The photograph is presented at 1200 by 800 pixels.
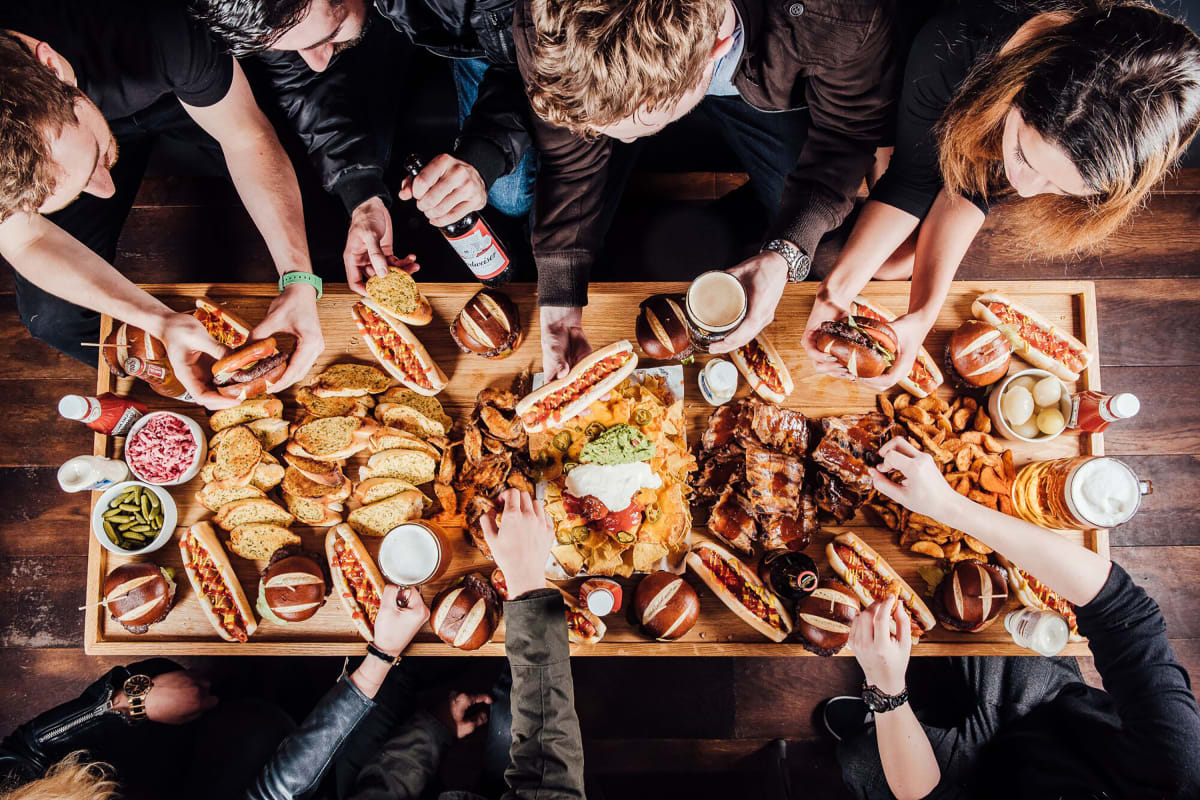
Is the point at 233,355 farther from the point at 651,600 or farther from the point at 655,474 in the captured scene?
the point at 651,600

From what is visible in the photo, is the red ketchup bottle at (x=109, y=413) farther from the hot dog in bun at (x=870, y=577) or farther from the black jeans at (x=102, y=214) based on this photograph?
the hot dog in bun at (x=870, y=577)

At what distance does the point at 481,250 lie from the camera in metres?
2.11

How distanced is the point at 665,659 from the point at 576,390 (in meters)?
1.63

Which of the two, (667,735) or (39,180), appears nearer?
(39,180)

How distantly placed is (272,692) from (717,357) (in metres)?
2.64

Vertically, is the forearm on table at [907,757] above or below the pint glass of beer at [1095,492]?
below

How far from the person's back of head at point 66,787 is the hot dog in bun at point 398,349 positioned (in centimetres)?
154

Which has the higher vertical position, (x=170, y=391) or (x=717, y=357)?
(x=717, y=357)

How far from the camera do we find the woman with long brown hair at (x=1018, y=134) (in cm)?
150

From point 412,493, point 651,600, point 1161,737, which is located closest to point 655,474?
point 651,600

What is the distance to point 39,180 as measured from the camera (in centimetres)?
167

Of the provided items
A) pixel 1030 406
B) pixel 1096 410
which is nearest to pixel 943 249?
pixel 1030 406

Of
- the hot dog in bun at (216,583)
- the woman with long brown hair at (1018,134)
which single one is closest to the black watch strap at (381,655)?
the hot dog in bun at (216,583)

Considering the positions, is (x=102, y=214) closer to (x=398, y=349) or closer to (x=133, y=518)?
(x=133, y=518)
